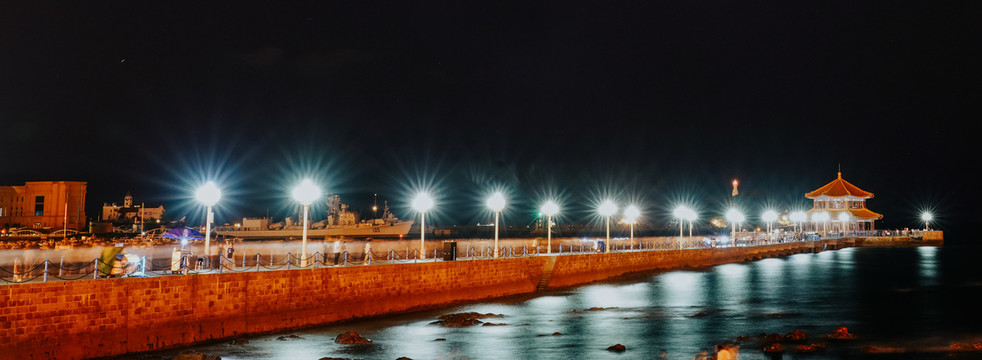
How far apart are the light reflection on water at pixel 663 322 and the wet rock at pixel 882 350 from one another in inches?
19.7

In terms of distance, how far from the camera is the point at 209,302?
2175 centimetres

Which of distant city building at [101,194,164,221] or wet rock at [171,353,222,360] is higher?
distant city building at [101,194,164,221]

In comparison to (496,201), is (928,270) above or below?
below

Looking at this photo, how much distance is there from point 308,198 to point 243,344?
8.40m

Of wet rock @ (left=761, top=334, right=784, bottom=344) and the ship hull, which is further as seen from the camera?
the ship hull

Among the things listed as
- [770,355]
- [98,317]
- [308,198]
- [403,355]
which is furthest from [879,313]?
[98,317]

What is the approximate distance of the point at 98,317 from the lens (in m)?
18.6

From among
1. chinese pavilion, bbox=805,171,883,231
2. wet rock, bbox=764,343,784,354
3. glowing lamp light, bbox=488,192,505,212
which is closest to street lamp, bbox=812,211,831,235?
chinese pavilion, bbox=805,171,883,231

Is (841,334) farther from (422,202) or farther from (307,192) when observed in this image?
(307,192)

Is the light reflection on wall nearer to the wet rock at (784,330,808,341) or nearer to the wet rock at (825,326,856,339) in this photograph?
the wet rock at (825,326,856,339)

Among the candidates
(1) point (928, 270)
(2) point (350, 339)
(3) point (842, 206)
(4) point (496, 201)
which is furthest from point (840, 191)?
(2) point (350, 339)

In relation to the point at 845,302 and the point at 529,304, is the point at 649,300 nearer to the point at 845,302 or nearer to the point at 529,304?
the point at 529,304

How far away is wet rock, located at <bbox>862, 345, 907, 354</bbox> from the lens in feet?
75.2

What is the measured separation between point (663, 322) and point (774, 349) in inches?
298
